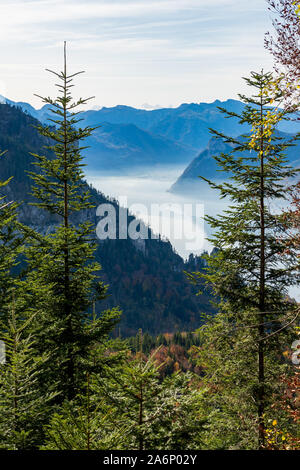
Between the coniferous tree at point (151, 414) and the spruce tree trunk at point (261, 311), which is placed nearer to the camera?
the coniferous tree at point (151, 414)

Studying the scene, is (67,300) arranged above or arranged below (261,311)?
above

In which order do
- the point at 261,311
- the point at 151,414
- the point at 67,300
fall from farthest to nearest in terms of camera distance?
the point at 67,300
the point at 261,311
the point at 151,414

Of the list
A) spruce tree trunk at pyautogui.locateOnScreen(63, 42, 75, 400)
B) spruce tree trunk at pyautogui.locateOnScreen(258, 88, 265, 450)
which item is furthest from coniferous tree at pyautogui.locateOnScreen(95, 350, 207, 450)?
spruce tree trunk at pyautogui.locateOnScreen(258, 88, 265, 450)

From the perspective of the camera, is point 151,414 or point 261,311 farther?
point 261,311

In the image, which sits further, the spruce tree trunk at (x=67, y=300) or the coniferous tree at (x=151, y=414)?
the spruce tree trunk at (x=67, y=300)

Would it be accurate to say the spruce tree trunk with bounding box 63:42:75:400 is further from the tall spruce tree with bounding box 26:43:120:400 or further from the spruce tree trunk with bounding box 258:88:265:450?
the spruce tree trunk with bounding box 258:88:265:450

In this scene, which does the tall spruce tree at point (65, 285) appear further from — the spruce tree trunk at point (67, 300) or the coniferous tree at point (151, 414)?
the coniferous tree at point (151, 414)

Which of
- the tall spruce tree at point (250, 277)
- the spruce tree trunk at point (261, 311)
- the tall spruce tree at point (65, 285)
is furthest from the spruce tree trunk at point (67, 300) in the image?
the spruce tree trunk at point (261, 311)

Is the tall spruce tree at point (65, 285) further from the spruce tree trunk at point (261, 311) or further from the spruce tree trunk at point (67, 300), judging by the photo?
the spruce tree trunk at point (261, 311)

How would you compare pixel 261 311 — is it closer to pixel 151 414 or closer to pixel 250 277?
pixel 250 277

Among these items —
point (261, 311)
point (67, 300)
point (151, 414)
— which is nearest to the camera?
point (151, 414)

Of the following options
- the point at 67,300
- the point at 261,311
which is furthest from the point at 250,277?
the point at 67,300

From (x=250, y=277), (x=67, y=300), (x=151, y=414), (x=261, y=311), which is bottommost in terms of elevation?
(x=151, y=414)

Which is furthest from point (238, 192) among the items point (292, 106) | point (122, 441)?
point (122, 441)
